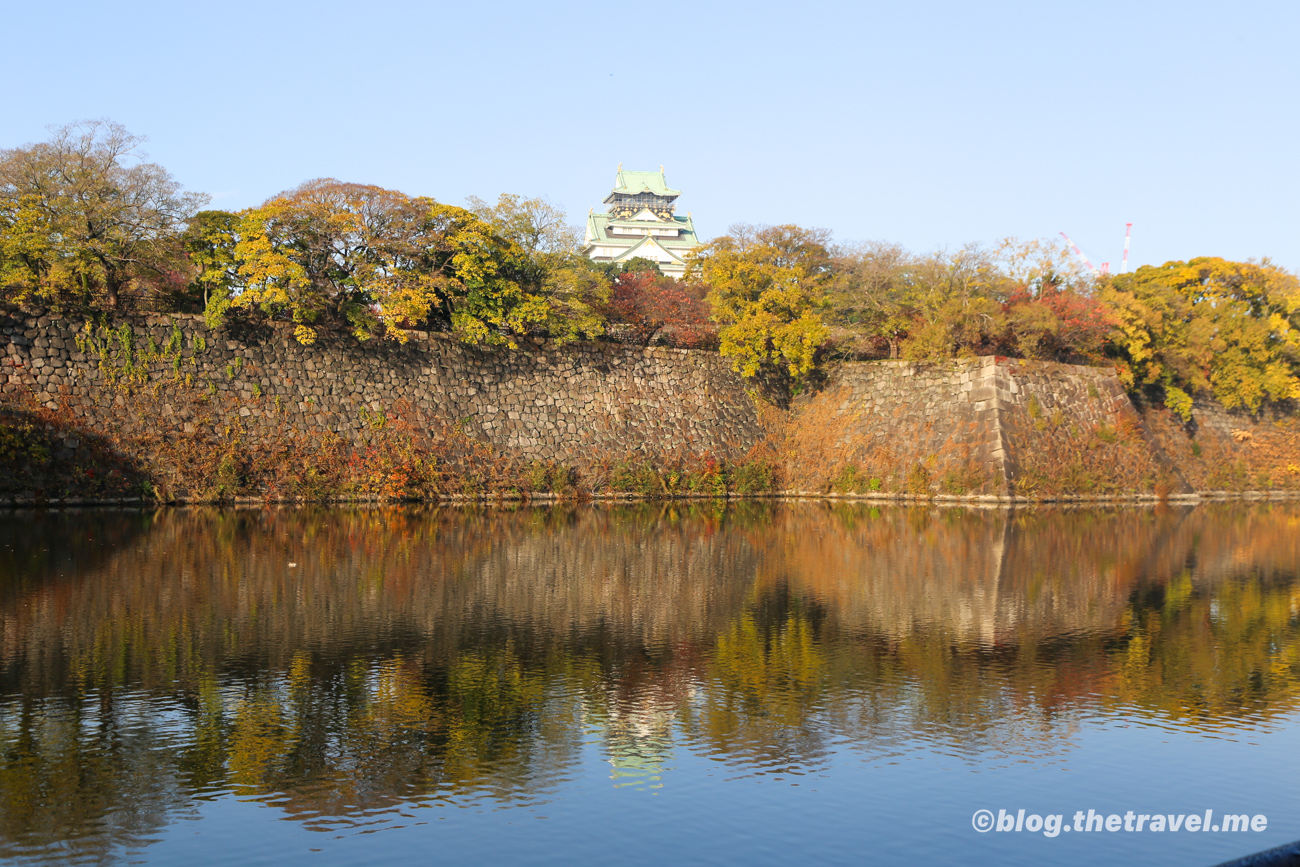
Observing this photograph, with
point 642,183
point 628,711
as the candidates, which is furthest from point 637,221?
point 628,711

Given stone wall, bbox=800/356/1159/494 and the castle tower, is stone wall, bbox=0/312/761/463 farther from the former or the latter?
A: the castle tower

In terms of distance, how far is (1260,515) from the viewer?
29.3 m

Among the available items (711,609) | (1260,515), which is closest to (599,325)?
(1260,515)

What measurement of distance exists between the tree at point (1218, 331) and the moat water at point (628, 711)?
27.1m

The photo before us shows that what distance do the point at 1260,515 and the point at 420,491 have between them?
23.0m

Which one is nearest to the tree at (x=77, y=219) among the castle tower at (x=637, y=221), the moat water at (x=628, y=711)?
the moat water at (x=628, y=711)

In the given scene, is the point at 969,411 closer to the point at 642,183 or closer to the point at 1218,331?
the point at 1218,331

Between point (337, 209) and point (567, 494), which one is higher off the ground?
point (337, 209)

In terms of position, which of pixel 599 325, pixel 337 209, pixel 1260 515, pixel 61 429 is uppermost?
pixel 337 209

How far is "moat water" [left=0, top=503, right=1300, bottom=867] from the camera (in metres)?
5.40

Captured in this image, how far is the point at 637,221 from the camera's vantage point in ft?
277

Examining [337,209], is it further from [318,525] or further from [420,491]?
[318,525]

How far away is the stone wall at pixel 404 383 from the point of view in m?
25.5

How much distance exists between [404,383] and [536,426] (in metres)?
4.12
